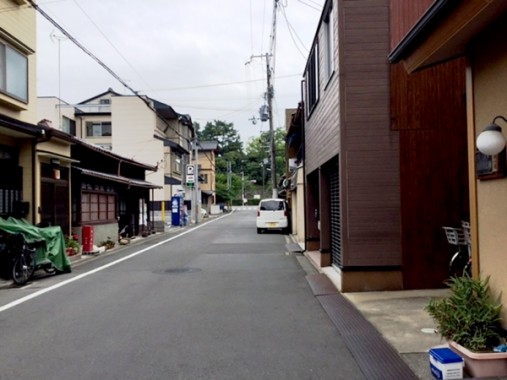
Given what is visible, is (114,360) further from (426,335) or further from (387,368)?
(426,335)

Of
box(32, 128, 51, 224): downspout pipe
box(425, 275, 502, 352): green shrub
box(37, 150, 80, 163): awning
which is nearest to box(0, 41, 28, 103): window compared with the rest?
box(32, 128, 51, 224): downspout pipe

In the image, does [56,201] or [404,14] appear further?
[56,201]

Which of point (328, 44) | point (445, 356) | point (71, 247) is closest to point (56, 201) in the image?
point (71, 247)

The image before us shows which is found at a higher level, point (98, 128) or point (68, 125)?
point (98, 128)

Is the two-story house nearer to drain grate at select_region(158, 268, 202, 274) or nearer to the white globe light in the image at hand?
the white globe light

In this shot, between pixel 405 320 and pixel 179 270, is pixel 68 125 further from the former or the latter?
pixel 405 320

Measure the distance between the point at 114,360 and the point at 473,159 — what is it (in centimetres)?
419

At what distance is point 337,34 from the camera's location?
8.51m

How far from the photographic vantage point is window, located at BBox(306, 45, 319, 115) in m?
12.0

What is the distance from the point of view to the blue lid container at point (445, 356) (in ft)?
13.2

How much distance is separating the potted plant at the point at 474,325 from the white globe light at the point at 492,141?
1327mm

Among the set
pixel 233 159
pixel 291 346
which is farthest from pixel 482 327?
pixel 233 159

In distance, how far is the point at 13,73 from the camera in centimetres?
1298

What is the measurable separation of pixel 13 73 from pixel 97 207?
22.2 feet
